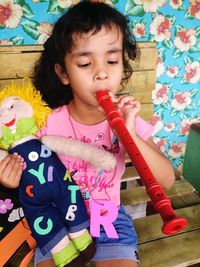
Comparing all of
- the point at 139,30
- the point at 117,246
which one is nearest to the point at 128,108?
the point at 117,246

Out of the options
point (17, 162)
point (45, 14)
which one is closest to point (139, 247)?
point (17, 162)

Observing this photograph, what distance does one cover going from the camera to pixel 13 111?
2.53 ft

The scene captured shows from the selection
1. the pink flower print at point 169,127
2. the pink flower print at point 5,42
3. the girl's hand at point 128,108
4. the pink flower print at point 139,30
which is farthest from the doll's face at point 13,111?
the pink flower print at point 169,127

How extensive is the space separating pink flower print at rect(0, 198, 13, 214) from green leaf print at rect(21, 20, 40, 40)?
0.68m

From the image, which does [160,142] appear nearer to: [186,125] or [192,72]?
[186,125]

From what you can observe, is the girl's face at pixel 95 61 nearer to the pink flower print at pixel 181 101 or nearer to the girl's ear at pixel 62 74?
the girl's ear at pixel 62 74

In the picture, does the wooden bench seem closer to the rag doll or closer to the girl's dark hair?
the girl's dark hair

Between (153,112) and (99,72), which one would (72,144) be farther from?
(153,112)

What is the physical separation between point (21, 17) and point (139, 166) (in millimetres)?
877

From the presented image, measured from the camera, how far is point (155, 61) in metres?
1.42

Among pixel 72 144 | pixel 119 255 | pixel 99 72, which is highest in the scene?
pixel 99 72

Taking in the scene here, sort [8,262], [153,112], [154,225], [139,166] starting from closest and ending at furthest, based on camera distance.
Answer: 1. [139,166]
2. [8,262]
3. [154,225]
4. [153,112]

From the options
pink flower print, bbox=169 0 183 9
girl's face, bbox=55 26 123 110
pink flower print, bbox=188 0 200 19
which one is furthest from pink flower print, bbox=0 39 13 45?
pink flower print, bbox=188 0 200 19

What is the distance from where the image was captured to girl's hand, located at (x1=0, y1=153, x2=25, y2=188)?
2.46ft
